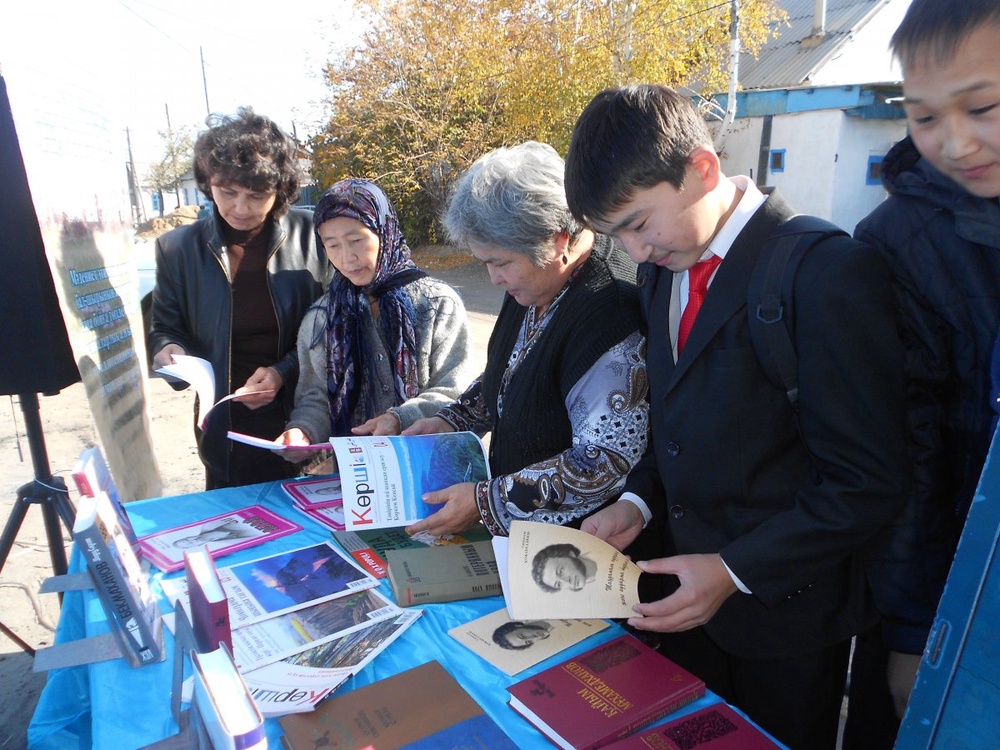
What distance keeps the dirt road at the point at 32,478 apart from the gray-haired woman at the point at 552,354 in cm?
180

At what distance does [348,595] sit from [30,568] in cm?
268

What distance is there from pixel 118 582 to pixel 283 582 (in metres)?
0.40

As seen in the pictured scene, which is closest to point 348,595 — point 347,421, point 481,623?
point 481,623

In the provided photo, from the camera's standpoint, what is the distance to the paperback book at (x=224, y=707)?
706 mm

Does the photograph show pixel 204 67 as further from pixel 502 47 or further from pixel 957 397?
pixel 957 397

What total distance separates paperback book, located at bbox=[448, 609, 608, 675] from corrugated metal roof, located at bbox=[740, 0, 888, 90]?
17858 mm

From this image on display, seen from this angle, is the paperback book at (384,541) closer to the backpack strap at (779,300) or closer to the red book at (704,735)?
the red book at (704,735)

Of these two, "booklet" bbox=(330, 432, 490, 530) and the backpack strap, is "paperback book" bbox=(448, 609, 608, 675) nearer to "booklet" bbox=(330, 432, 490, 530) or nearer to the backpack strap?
"booklet" bbox=(330, 432, 490, 530)

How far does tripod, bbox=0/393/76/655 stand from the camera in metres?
2.12

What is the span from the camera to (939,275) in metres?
1.10

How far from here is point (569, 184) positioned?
1303 millimetres

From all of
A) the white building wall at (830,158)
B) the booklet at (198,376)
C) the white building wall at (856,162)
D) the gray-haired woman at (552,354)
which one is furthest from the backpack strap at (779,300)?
the white building wall at (856,162)

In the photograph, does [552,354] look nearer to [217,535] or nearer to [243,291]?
[217,535]

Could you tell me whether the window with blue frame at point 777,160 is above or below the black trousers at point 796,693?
above
